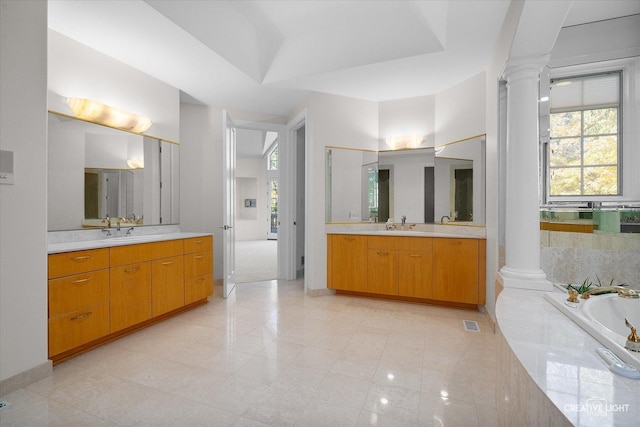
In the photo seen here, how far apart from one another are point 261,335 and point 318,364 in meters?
0.72

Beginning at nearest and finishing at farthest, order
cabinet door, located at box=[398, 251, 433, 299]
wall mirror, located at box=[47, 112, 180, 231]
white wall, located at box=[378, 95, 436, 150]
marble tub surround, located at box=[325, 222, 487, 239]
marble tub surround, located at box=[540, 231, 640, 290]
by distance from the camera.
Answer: marble tub surround, located at box=[540, 231, 640, 290]
wall mirror, located at box=[47, 112, 180, 231]
cabinet door, located at box=[398, 251, 433, 299]
marble tub surround, located at box=[325, 222, 487, 239]
white wall, located at box=[378, 95, 436, 150]

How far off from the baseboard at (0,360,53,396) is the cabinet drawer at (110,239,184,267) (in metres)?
0.77

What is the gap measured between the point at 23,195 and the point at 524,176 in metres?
3.47

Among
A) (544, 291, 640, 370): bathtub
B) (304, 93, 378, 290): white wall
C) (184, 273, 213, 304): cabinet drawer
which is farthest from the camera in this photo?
(304, 93, 378, 290): white wall

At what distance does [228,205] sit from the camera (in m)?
3.86

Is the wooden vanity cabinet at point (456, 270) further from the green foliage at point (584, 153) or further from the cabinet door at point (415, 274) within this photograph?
the green foliage at point (584, 153)

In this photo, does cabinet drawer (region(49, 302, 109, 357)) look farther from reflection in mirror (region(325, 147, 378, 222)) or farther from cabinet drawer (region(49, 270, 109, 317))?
reflection in mirror (region(325, 147, 378, 222))

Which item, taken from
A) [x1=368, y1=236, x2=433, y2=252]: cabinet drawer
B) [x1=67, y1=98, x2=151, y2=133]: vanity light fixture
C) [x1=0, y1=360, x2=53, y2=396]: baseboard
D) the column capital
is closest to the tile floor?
[x1=0, y1=360, x2=53, y2=396]: baseboard

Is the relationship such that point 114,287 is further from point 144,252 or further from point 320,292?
point 320,292

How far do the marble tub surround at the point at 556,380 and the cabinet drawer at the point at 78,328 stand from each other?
2.71 m

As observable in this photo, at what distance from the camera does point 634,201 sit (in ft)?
8.95

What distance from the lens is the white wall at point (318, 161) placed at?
12.8ft

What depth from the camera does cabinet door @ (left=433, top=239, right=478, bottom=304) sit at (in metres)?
3.27

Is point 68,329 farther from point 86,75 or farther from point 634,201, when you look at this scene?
point 634,201
